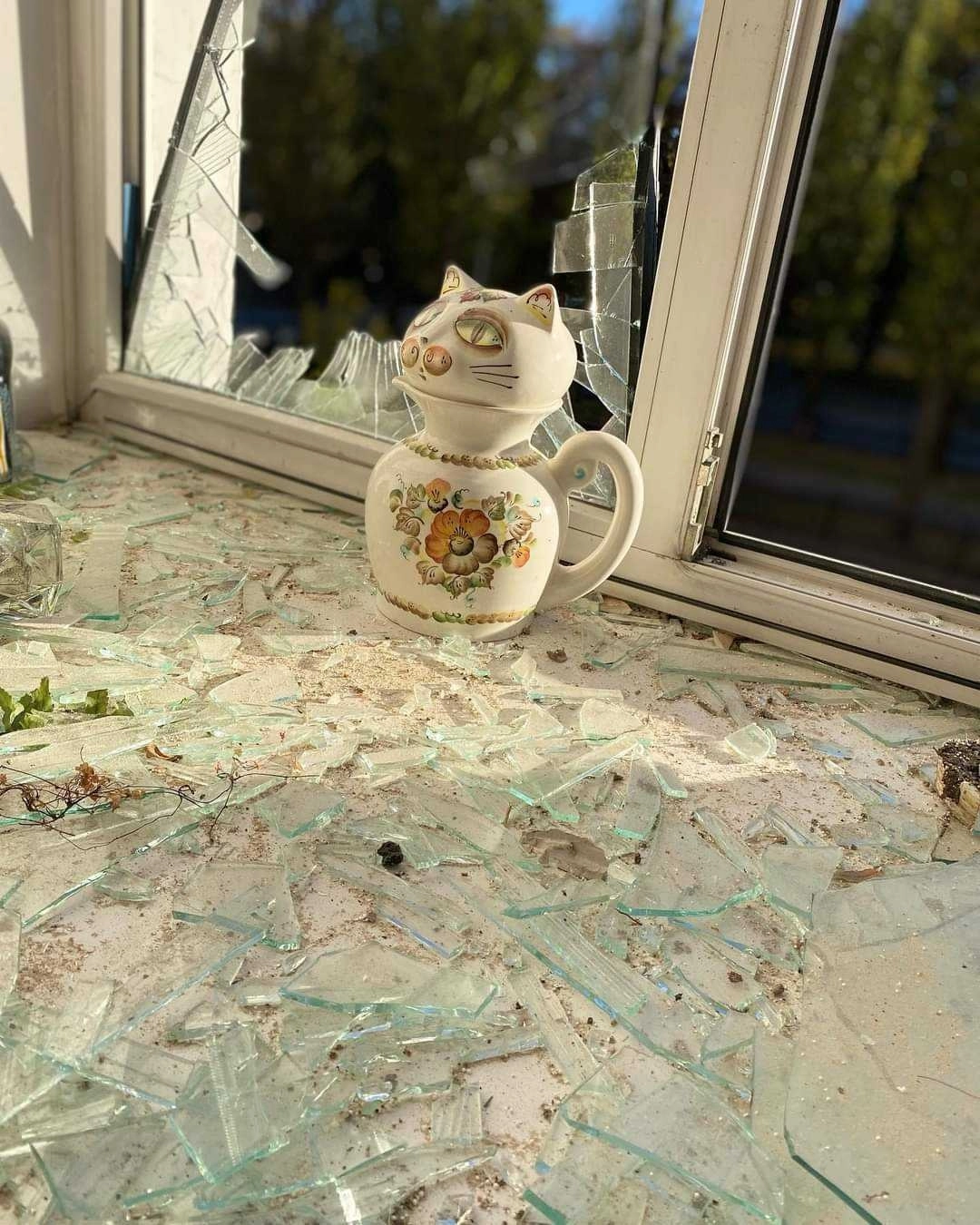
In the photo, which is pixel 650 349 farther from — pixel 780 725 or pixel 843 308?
pixel 843 308

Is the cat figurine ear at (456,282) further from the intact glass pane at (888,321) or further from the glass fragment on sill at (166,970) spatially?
the intact glass pane at (888,321)

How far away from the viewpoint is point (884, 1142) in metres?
0.46

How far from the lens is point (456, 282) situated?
830mm

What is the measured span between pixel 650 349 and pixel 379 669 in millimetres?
381

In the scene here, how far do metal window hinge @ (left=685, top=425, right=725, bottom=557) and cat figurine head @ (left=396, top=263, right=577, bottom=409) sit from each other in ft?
0.61

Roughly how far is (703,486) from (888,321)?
2.85 meters

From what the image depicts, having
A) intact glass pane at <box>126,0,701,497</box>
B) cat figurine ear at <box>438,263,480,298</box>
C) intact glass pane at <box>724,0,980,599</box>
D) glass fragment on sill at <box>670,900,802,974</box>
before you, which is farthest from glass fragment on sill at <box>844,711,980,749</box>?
intact glass pane at <box>724,0,980,599</box>

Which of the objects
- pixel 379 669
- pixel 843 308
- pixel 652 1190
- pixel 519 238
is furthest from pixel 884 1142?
pixel 519 238

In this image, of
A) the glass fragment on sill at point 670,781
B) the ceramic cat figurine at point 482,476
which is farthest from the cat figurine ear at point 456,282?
the glass fragment on sill at point 670,781

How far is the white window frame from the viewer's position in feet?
2.67

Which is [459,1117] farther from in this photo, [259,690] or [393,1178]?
[259,690]

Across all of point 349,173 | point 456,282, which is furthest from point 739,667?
point 349,173

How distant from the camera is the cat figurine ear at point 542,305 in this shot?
77cm

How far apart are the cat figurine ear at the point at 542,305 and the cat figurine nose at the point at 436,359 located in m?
0.07
